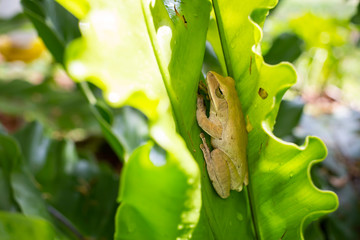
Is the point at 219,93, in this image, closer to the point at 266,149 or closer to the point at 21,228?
the point at 266,149

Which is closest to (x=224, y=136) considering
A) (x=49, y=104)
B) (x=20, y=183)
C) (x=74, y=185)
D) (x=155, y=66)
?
(x=155, y=66)

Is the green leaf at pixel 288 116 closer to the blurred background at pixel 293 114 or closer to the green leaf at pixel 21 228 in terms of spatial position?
the blurred background at pixel 293 114

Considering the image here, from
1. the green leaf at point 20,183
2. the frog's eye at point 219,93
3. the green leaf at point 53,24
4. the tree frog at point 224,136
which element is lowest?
the green leaf at point 20,183

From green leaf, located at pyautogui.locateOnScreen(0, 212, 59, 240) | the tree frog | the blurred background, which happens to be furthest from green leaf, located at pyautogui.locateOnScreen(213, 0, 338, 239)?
the blurred background

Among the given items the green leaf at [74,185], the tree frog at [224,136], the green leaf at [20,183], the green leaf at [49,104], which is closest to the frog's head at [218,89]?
the tree frog at [224,136]

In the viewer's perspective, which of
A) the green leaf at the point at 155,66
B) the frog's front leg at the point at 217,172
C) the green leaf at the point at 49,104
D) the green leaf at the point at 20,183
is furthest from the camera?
the green leaf at the point at 49,104

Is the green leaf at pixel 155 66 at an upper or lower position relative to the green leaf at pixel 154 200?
upper

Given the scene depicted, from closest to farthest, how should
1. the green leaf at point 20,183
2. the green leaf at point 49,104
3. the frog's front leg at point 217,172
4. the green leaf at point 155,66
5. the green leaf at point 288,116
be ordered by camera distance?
1. the green leaf at point 155,66
2. the frog's front leg at point 217,172
3. the green leaf at point 20,183
4. the green leaf at point 288,116
5. the green leaf at point 49,104
